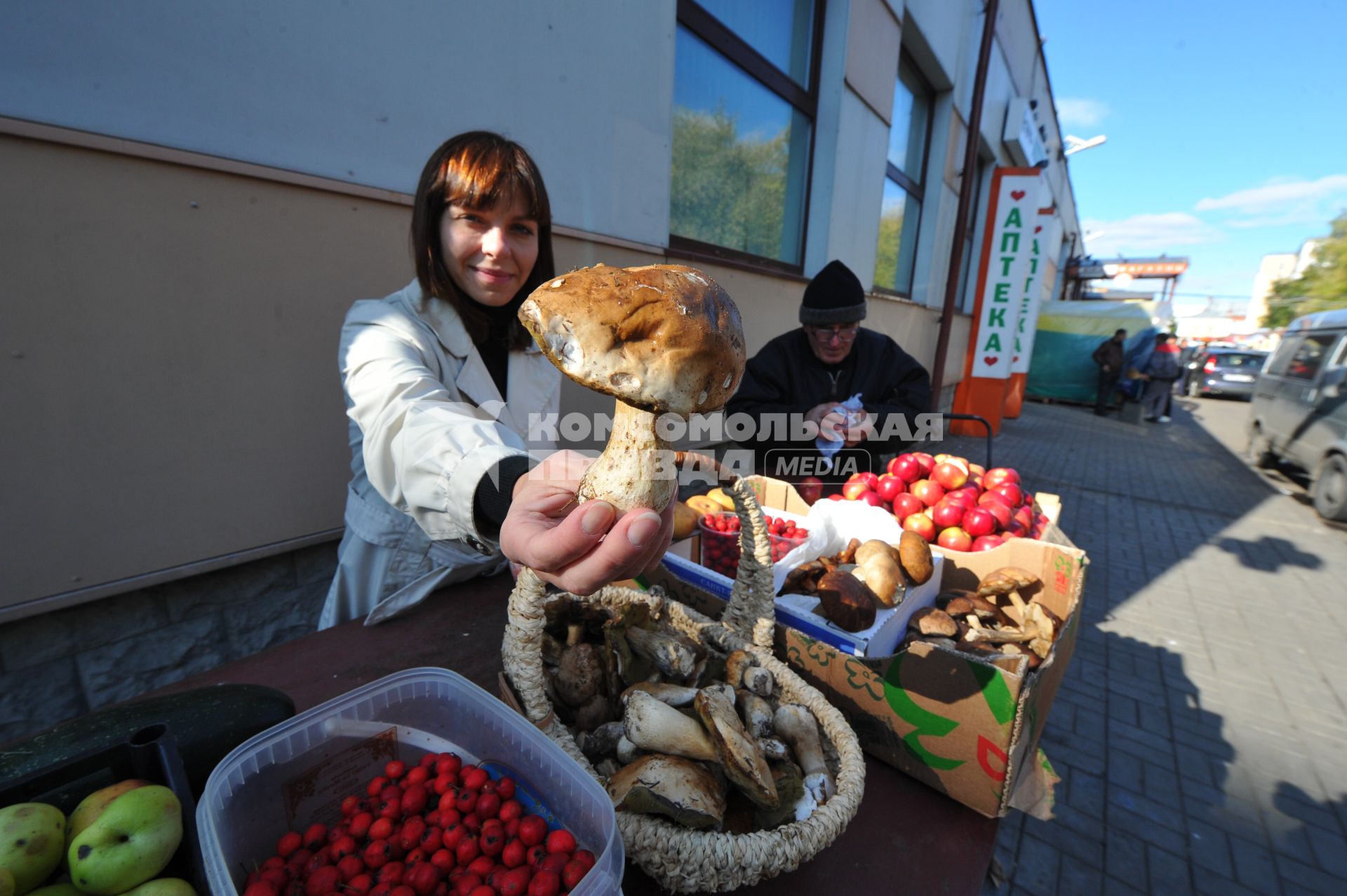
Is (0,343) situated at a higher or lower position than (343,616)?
higher

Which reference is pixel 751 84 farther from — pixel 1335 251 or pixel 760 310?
pixel 1335 251

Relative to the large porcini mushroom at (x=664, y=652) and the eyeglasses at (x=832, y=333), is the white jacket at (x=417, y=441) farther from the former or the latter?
the eyeglasses at (x=832, y=333)

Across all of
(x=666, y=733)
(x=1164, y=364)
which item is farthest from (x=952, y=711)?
(x=1164, y=364)

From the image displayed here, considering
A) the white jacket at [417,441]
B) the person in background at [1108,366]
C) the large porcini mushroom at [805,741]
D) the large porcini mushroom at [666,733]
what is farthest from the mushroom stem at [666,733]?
the person in background at [1108,366]

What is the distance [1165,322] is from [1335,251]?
7677 mm

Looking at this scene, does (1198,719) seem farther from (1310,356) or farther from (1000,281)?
(1310,356)

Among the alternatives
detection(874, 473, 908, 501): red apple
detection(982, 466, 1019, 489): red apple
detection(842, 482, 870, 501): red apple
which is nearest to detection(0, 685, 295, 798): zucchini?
detection(842, 482, 870, 501): red apple

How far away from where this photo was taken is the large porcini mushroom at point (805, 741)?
1.01 metres

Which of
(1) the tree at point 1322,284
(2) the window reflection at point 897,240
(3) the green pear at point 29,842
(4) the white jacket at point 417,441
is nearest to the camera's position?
(3) the green pear at point 29,842

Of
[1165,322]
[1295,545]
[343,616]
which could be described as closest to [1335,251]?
[1165,322]

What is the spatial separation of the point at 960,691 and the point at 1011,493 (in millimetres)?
1701

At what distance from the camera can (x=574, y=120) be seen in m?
3.02

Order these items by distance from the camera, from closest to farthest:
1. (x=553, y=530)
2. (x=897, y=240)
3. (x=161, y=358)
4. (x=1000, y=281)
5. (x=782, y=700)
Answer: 1. (x=553, y=530)
2. (x=782, y=700)
3. (x=161, y=358)
4. (x=897, y=240)
5. (x=1000, y=281)

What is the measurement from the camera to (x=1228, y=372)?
19188 millimetres
